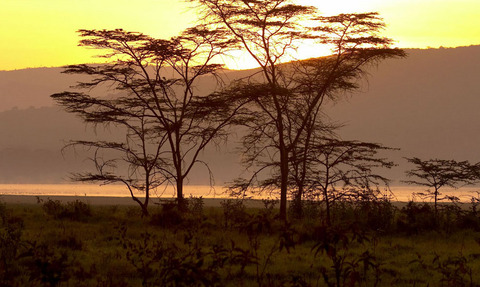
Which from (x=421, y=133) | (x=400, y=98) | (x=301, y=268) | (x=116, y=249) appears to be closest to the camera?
(x=301, y=268)

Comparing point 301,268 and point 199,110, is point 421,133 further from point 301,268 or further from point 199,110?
point 301,268

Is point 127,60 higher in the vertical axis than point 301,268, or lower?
higher

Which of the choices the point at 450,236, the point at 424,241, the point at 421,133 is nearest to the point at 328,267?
the point at 424,241

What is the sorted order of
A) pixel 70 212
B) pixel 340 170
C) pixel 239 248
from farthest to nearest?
pixel 70 212
pixel 340 170
pixel 239 248

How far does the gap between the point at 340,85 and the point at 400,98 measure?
10418 centimetres

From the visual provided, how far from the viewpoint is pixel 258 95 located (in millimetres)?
23922

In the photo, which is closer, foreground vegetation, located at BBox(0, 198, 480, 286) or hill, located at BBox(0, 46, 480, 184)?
foreground vegetation, located at BBox(0, 198, 480, 286)

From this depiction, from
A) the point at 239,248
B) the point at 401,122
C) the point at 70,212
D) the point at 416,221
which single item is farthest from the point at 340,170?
the point at 401,122

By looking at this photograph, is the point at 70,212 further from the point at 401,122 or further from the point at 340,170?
the point at 401,122

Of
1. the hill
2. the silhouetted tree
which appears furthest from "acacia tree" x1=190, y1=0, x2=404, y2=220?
the hill

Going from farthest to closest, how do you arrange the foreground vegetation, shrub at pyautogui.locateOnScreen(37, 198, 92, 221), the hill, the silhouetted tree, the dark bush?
the hill, shrub at pyautogui.locateOnScreen(37, 198, 92, 221), the silhouetted tree, the dark bush, the foreground vegetation

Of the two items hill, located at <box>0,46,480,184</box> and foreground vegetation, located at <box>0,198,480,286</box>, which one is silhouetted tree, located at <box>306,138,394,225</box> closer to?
foreground vegetation, located at <box>0,198,480,286</box>

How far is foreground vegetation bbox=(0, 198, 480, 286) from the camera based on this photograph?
9.34 meters

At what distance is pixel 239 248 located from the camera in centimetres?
859
